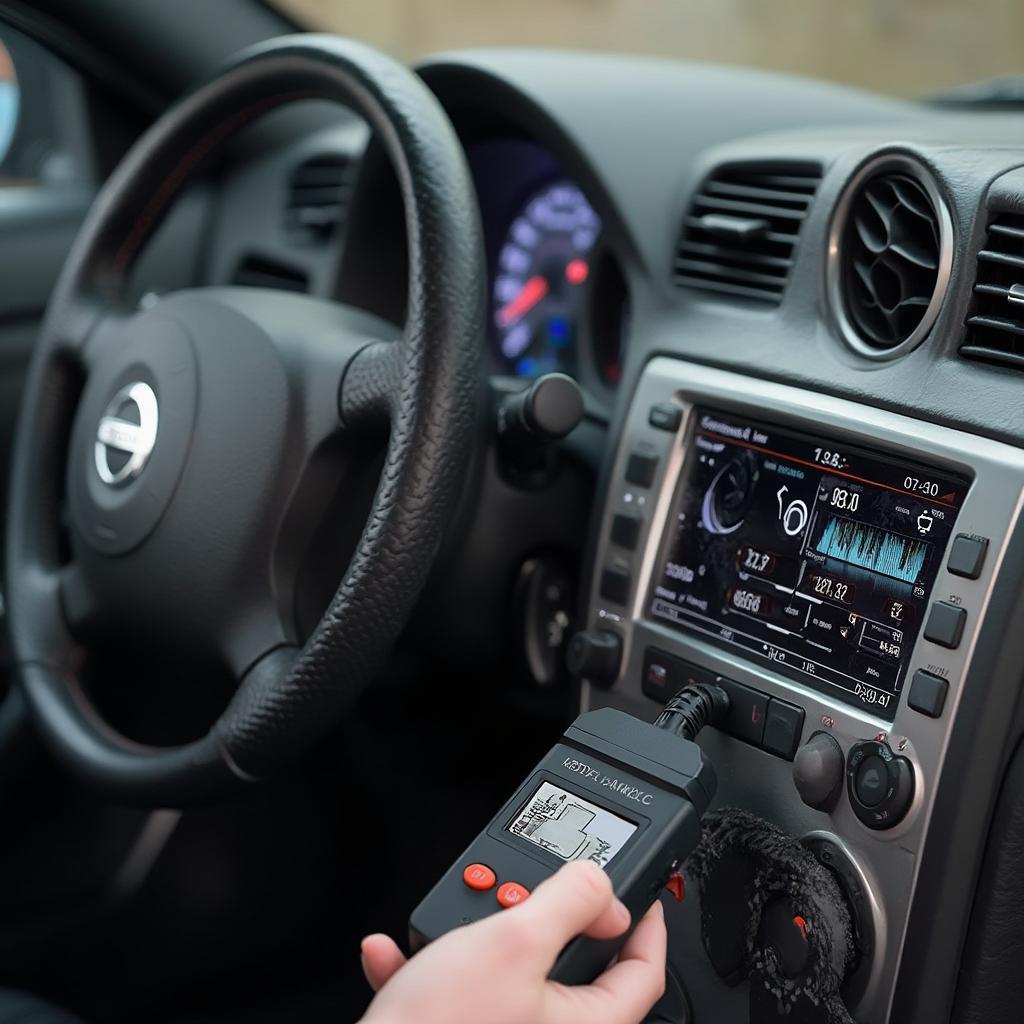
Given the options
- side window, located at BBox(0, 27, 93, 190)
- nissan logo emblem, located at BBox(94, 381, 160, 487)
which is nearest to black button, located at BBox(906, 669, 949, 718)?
nissan logo emblem, located at BBox(94, 381, 160, 487)

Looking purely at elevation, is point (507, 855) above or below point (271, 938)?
above

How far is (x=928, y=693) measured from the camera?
38.2 inches

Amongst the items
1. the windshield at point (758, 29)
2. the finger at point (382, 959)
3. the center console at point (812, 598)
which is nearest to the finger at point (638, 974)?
the finger at point (382, 959)

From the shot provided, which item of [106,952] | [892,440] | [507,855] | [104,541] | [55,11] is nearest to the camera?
[507,855]

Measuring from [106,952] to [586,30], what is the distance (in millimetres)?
3004

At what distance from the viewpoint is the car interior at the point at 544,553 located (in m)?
1.00

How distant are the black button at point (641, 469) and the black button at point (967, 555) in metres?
0.32

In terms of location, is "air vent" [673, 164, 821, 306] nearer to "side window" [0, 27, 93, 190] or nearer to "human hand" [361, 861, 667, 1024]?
"human hand" [361, 861, 667, 1024]

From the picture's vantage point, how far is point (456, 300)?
1077 millimetres

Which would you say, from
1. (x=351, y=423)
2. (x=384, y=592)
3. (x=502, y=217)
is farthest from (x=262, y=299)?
(x=502, y=217)

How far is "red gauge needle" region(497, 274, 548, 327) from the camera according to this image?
170 centimetres

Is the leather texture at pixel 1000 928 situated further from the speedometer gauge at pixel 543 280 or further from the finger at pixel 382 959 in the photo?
the speedometer gauge at pixel 543 280

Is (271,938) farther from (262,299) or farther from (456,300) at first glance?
(456,300)

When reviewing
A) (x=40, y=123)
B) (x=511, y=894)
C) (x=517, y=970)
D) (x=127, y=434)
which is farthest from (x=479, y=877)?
(x=40, y=123)
